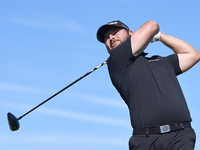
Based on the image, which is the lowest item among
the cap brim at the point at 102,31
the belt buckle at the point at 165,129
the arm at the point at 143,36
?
the belt buckle at the point at 165,129

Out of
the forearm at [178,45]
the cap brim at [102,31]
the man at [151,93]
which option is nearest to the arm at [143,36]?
the man at [151,93]

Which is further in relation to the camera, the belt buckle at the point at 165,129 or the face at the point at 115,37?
the face at the point at 115,37

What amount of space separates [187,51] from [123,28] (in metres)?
1.08

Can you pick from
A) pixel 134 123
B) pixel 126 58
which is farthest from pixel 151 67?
pixel 134 123

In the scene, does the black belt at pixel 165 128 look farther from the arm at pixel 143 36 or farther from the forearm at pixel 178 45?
the forearm at pixel 178 45

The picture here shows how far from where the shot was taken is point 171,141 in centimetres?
445

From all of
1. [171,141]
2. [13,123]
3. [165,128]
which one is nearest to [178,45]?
[165,128]

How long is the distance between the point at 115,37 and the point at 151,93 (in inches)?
53.5

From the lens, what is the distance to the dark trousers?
443cm

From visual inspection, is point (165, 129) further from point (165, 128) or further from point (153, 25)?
point (153, 25)

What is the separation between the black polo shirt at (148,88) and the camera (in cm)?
454

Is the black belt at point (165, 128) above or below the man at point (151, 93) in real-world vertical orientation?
below

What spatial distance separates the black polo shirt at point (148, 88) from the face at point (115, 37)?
0.43 m

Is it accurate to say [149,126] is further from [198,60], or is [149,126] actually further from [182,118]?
[198,60]
